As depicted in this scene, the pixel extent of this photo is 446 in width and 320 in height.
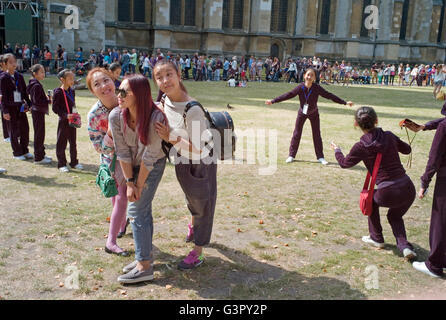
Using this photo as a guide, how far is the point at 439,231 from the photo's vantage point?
410cm

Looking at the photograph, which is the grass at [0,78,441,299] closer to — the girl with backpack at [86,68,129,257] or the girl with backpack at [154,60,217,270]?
→ the girl with backpack at [86,68,129,257]

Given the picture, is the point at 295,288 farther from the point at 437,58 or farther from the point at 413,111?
the point at 437,58

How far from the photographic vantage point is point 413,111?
17.4 m

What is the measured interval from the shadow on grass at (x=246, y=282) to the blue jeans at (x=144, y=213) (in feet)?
1.36

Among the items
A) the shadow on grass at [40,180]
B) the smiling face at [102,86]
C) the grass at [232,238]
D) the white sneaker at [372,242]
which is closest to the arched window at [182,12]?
the grass at [232,238]

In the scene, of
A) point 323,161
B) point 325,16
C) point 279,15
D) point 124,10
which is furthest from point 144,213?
point 325,16

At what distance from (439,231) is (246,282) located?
191 centimetres

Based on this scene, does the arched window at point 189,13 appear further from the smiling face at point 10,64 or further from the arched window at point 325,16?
Result: the smiling face at point 10,64

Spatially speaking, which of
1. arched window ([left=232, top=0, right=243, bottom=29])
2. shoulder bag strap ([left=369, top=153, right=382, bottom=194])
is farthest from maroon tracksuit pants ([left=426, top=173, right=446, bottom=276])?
arched window ([left=232, top=0, right=243, bottom=29])

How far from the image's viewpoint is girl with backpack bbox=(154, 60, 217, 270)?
11.7 feet

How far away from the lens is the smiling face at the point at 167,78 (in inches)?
143

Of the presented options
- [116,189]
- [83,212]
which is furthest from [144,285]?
[83,212]

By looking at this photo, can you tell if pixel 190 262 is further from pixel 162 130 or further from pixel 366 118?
pixel 366 118

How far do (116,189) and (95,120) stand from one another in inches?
37.5
